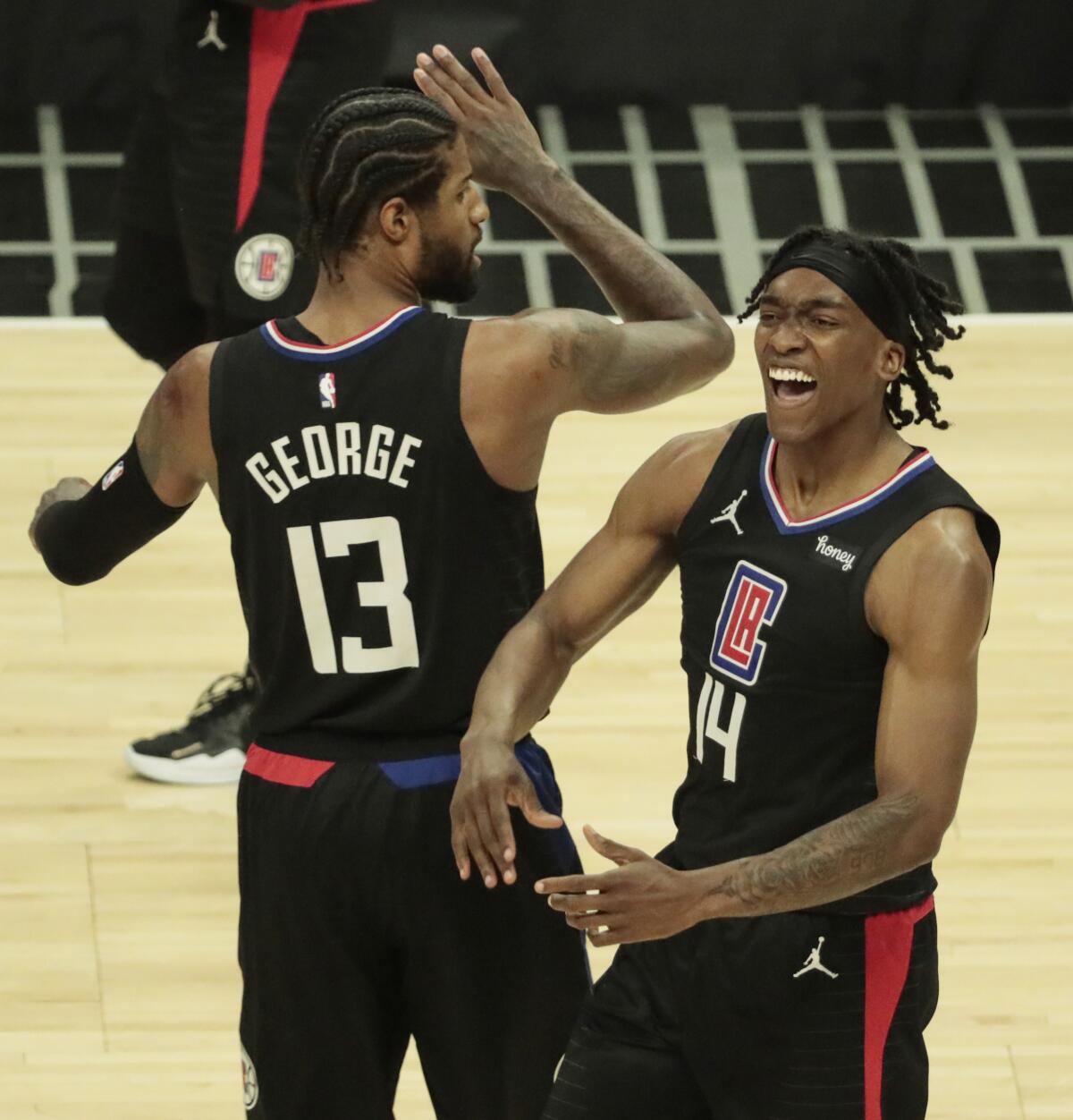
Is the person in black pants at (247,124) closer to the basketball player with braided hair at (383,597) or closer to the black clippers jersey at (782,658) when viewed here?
the basketball player with braided hair at (383,597)

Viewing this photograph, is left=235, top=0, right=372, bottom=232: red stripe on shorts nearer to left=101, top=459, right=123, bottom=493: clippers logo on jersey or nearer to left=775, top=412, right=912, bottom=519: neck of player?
left=101, top=459, right=123, bottom=493: clippers logo on jersey

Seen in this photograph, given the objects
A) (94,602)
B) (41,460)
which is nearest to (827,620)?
(94,602)

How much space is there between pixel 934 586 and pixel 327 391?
84 centimetres

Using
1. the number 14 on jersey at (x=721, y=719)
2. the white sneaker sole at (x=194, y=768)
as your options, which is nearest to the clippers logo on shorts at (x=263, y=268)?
the white sneaker sole at (x=194, y=768)

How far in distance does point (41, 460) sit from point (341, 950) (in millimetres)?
4305

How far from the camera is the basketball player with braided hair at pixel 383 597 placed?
2902 mm

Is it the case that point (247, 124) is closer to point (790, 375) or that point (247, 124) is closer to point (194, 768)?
point (194, 768)

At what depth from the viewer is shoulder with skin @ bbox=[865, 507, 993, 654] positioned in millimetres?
2561

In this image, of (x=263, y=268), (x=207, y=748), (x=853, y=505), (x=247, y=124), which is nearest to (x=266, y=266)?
(x=263, y=268)

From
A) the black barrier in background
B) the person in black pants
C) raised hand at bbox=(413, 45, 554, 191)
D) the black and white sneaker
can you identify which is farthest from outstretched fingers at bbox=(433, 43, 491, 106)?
the black barrier in background

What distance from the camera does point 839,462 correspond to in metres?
2.75

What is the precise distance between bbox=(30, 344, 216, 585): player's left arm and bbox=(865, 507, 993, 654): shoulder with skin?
0.94 metres

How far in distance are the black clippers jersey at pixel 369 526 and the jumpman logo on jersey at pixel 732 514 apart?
29cm

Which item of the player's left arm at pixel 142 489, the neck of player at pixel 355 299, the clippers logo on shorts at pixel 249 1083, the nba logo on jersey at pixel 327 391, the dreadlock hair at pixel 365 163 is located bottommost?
the clippers logo on shorts at pixel 249 1083
